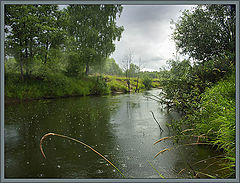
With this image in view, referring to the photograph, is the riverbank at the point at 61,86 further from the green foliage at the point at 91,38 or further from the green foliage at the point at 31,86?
the green foliage at the point at 91,38

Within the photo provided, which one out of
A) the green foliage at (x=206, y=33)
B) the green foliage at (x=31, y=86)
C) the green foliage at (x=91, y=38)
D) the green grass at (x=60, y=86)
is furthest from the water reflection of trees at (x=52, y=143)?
the green foliage at (x=91, y=38)

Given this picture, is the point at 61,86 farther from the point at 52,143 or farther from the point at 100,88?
the point at 100,88

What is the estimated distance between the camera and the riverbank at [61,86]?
3793 mm

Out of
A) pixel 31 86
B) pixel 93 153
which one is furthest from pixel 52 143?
pixel 31 86

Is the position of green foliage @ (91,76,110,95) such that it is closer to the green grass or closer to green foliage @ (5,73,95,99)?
the green grass

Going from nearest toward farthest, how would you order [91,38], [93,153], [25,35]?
[93,153]
[25,35]
[91,38]

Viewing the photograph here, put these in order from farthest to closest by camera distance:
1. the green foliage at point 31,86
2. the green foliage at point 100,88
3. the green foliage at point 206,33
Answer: the green foliage at point 100,88
the green foliage at point 206,33
the green foliage at point 31,86

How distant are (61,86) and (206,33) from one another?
21.2 feet

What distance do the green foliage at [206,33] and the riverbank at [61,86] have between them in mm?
2379

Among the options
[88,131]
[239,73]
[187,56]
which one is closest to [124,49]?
[88,131]

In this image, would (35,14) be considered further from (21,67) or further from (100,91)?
(100,91)

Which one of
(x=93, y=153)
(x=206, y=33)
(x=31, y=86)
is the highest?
(x=206, y=33)

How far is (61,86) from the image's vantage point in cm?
812

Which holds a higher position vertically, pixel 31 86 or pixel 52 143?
pixel 31 86
